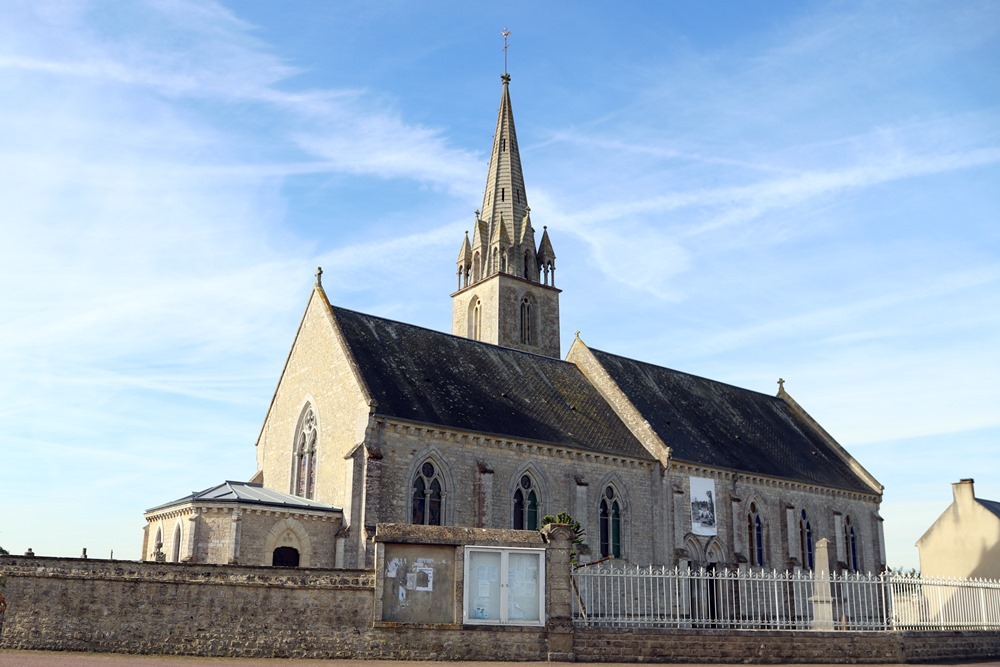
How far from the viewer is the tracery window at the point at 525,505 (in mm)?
33750

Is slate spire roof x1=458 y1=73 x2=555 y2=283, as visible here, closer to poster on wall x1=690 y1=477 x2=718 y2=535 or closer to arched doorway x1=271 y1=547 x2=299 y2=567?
poster on wall x1=690 y1=477 x2=718 y2=535

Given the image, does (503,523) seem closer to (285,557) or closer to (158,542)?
Answer: (285,557)

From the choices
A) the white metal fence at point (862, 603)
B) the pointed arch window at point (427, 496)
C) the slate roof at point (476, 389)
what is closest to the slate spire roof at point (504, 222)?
the slate roof at point (476, 389)

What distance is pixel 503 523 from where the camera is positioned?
108ft

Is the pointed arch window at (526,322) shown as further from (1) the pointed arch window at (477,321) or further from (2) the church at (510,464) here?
(2) the church at (510,464)

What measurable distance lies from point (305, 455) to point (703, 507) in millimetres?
17018

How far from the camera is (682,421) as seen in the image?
4331cm

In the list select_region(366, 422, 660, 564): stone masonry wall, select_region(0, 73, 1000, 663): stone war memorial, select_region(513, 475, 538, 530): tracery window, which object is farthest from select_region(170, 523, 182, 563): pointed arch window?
select_region(513, 475, 538, 530): tracery window

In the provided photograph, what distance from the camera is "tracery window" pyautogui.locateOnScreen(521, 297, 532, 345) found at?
57344 millimetres

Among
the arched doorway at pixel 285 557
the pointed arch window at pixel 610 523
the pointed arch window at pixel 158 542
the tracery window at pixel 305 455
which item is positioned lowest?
the arched doorway at pixel 285 557

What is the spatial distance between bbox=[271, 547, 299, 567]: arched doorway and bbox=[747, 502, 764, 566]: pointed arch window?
21.6 metres

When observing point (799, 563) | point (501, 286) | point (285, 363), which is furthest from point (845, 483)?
point (285, 363)

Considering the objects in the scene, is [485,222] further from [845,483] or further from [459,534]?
[459,534]

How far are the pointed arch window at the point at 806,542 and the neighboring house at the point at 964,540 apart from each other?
7281mm
